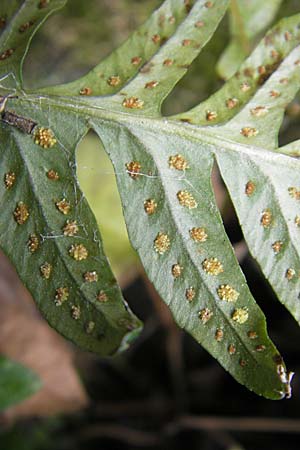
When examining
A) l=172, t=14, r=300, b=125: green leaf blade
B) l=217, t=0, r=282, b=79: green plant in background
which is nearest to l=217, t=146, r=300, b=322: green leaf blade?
l=172, t=14, r=300, b=125: green leaf blade

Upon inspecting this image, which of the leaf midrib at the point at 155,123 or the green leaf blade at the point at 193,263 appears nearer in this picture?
the green leaf blade at the point at 193,263

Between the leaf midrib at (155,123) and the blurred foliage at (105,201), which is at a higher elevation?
the leaf midrib at (155,123)

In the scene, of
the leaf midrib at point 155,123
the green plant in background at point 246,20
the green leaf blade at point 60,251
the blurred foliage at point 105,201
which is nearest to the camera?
the green leaf blade at point 60,251

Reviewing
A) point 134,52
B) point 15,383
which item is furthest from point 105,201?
point 134,52

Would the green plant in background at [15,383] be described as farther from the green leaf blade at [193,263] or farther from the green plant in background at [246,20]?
the green plant in background at [246,20]

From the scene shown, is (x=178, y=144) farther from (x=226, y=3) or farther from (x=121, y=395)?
(x=121, y=395)

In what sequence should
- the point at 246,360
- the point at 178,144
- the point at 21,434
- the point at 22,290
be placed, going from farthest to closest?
1. the point at 22,290
2. the point at 21,434
3. the point at 178,144
4. the point at 246,360

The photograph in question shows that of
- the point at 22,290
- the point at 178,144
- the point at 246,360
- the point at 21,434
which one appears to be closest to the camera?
the point at 246,360

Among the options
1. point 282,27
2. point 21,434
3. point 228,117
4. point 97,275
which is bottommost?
point 21,434

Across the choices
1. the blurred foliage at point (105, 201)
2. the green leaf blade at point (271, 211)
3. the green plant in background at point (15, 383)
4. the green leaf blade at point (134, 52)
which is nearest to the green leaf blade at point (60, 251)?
the green leaf blade at point (134, 52)

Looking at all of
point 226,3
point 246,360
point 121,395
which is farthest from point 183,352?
point 226,3
